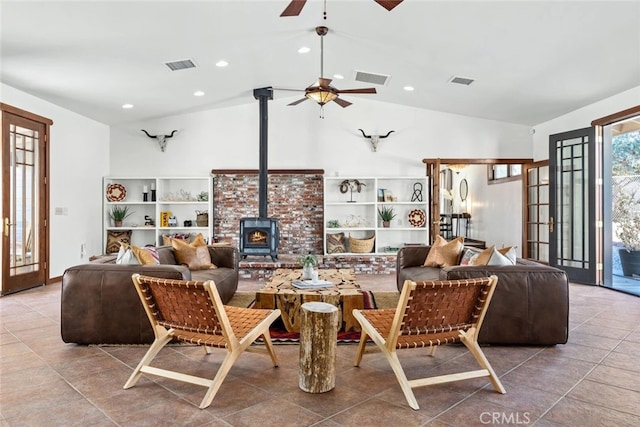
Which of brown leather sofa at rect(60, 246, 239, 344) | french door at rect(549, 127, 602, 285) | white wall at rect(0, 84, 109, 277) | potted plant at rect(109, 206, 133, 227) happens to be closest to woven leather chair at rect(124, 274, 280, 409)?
brown leather sofa at rect(60, 246, 239, 344)

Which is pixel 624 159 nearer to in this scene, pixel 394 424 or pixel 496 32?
pixel 496 32

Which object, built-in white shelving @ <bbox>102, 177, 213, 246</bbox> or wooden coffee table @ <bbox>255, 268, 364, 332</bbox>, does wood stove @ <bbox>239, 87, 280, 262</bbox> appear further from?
wooden coffee table @ <bbox>255, 268, 364, 332</bbox>

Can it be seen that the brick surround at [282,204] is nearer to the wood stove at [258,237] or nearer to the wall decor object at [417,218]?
the wood stove at [258,237]

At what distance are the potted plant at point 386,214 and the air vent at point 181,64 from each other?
4134 millimetres

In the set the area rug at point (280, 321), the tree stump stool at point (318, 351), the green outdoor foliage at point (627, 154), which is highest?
the green outdoor foliage at point (627, 154)

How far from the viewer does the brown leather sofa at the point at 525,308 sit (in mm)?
3238

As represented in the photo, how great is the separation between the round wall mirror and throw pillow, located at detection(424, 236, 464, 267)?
23.7 ft

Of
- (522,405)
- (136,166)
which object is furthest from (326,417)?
(136,166)

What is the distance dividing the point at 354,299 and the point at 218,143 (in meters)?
5.29

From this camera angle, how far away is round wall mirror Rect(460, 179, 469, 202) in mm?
11474

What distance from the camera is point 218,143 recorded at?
7945 millimetres

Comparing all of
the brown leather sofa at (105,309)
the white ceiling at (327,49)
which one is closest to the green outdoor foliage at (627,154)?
the white ceiling at (327,49)

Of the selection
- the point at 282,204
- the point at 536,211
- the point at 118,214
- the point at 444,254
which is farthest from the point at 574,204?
the point at 118,214

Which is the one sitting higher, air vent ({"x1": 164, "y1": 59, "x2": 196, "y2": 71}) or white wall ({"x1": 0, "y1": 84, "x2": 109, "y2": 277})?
air vent ({"x1": 164, "y1": 59, "x2": 196, "y2": 71})
